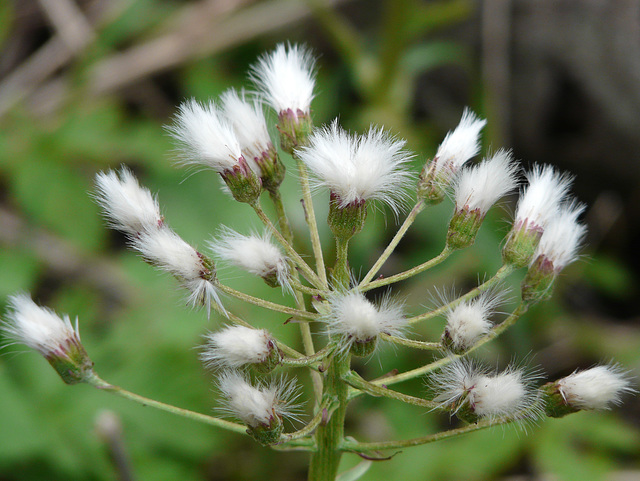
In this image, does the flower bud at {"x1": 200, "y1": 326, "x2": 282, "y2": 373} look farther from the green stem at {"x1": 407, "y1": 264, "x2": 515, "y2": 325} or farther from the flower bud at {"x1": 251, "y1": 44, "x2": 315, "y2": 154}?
the flower bud at {"x1": 251, "y1": 44, "x2": 315, "y2": 154}

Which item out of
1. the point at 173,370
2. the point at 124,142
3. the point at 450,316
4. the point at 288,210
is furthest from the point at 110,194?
the point at 124,142

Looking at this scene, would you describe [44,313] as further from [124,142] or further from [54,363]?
[124,142]

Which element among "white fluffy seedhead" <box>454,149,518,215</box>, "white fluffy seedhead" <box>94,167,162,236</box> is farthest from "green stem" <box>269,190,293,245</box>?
"white fluffy seedhead" <box>454,149,518,215</box>

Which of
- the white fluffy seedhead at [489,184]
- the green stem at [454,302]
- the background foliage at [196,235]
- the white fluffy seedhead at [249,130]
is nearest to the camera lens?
the green stem at [454,302]

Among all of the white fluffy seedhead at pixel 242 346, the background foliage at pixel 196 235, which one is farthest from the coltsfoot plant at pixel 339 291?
the background foliage at pixel 196 235

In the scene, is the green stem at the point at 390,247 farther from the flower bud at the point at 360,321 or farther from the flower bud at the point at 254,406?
the flower bud at the point at 254,406

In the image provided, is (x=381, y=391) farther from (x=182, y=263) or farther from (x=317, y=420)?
(x=182, y=263)
